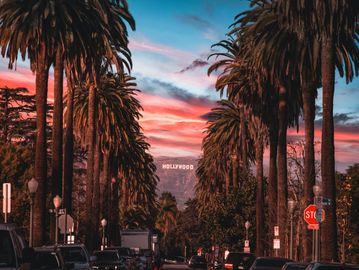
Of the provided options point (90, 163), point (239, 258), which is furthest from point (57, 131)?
point (90, 163)

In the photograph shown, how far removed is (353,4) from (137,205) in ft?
313

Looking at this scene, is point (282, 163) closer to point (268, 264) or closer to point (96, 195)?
point (268, 264)

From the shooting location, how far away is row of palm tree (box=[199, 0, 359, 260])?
114ft

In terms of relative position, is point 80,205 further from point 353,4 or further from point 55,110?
point 353,4

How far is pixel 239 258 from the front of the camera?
44875 millimetres

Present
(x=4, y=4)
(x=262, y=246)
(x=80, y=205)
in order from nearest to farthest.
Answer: (x=4, y=4) → (x=262, y=246) → (x=80, y=205)

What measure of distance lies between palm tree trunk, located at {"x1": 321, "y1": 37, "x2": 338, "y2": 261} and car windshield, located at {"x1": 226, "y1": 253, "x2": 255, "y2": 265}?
35.4 feet

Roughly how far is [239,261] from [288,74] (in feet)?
34.1

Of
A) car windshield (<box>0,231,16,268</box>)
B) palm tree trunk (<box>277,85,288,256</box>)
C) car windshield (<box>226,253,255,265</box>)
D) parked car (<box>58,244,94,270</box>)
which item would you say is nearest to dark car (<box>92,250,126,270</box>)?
car windshield (<box>226,253,255,265</box>)

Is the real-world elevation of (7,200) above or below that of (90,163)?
below

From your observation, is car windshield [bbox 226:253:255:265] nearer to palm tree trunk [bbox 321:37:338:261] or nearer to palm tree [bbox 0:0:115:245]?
palm tree [bbox 0:0:115:245]

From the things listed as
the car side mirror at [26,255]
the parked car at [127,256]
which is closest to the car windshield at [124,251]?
the parked car at [127,256]

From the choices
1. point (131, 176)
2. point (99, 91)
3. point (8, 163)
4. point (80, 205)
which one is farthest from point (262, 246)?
point (80, 205)

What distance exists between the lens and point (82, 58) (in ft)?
156
